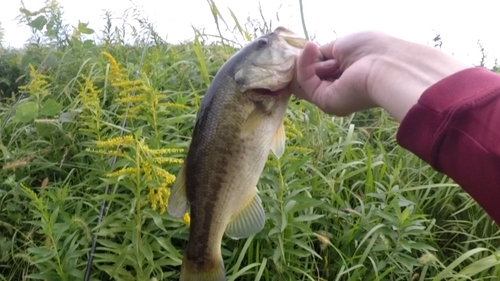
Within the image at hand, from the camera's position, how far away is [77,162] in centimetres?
312

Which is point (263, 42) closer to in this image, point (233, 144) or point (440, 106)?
point (233, 144)

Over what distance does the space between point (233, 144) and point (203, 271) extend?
43cm

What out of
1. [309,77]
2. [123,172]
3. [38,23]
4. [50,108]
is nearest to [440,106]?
[309,77]

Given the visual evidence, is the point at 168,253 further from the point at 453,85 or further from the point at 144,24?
the point at 144,24

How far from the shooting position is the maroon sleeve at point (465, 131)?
118 centimetres

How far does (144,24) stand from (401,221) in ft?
9.00

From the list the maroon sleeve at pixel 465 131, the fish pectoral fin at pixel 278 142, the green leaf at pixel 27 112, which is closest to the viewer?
the maroon sleeve at pixel 465 131

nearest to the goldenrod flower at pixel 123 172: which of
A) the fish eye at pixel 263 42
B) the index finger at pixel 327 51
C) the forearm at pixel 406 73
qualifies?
the fish eye at pixel 263 42

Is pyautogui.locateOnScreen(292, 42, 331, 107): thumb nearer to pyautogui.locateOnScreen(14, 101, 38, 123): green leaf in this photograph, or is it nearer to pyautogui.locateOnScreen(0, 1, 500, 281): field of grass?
pyautogui.locateOnScreen(0, 1, 500, 281): field of grass

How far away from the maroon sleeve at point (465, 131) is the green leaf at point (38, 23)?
339 centimetres

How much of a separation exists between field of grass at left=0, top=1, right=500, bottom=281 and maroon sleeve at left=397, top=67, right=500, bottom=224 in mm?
1094

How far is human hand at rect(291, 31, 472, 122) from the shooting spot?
4.92ft

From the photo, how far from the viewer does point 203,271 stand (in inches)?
74.5

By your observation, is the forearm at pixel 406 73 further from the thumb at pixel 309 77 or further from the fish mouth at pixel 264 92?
the fish mouth at pixel 264 92
